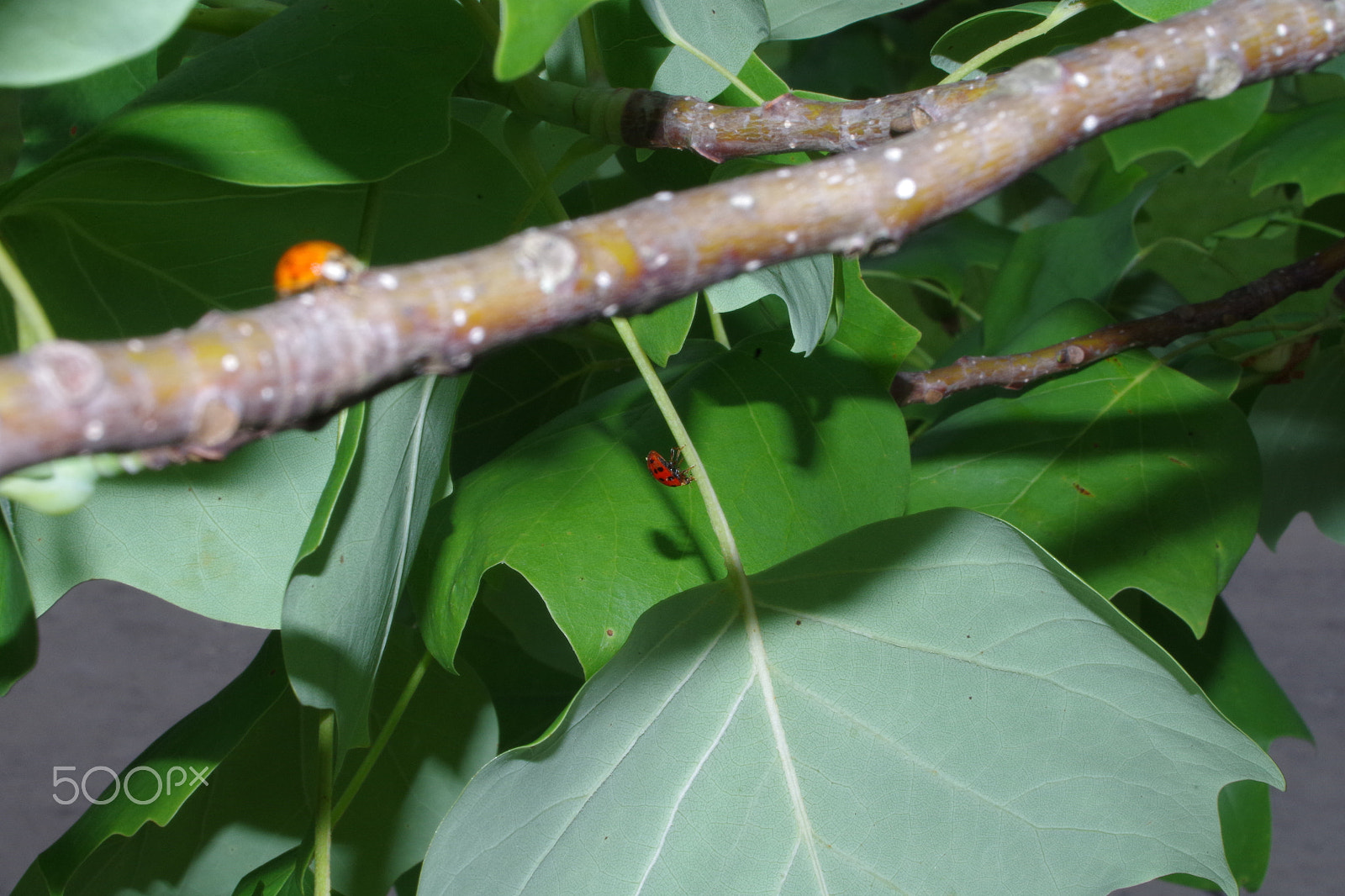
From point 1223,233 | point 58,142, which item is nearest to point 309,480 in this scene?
point 58,142

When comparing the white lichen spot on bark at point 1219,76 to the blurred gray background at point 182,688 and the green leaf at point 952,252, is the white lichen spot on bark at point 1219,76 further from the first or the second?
the blurred gray background at point 182,688

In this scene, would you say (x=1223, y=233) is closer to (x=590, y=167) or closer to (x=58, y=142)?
(x=590, y=167)

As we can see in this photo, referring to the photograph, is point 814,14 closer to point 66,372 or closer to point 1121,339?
point 1121,339

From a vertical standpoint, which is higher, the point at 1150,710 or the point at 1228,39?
the point at 1228,39

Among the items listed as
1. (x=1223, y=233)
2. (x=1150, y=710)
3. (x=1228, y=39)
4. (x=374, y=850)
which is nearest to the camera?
(x=1228, y=39)

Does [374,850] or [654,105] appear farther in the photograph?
[374,850]
